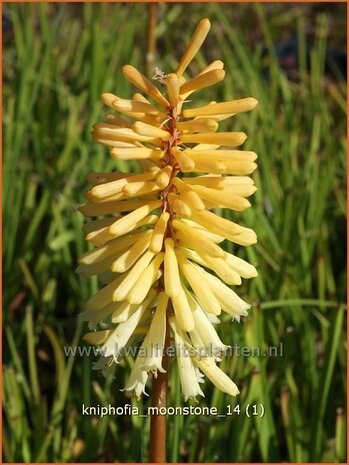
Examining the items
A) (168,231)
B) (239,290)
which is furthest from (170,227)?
(239,290)

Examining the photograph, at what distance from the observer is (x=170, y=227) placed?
166 centimetres

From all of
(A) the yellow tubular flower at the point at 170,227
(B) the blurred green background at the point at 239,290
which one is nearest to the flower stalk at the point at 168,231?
(A) the yellow tubular flower at the point at 170,227

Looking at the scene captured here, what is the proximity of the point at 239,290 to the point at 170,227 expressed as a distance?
89 cm

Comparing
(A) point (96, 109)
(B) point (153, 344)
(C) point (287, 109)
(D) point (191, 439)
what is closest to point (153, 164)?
(B) point (153, 344)

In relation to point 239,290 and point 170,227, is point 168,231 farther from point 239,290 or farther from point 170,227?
point 239,290

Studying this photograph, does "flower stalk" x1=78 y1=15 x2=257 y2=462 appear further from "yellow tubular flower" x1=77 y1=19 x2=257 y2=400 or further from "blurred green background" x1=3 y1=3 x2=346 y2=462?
"blurred green background" x1=3 y1=3 x2=346 y2=462

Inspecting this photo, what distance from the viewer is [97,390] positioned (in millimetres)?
2244

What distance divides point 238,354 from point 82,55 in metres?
2.54

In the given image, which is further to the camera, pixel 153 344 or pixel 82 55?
pixel 82 55

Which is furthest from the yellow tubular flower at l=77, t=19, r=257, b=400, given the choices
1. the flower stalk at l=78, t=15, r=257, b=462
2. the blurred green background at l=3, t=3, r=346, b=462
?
the blurred green background at l=3, t=3, r=346, b=462

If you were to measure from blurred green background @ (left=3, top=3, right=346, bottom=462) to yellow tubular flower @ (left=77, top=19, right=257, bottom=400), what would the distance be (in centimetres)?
41

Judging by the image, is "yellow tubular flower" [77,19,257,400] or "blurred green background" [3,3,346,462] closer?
"yellow tubular flower" [77,19,257,400]

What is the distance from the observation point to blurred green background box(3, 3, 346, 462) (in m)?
2.27

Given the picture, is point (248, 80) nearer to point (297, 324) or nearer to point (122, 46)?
point (122, 46)
